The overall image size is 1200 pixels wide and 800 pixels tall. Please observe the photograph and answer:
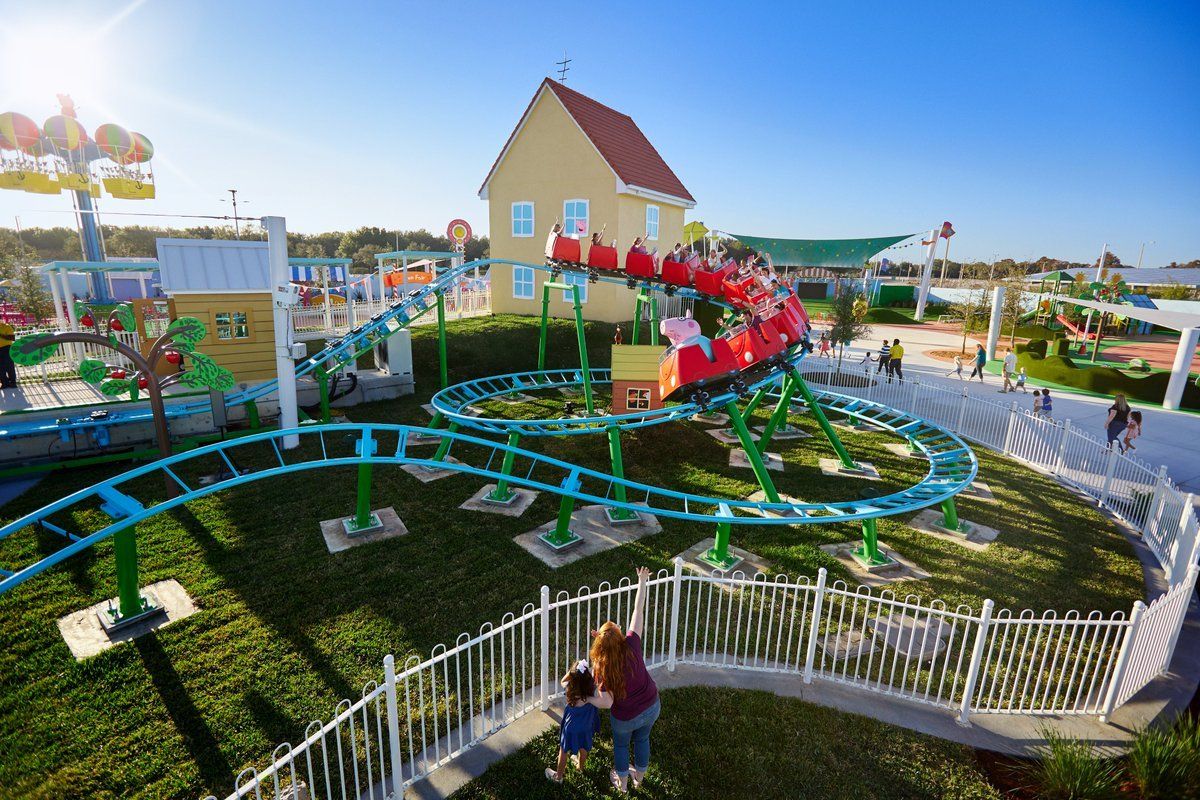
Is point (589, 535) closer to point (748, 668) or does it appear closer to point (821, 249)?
point (748, 668)

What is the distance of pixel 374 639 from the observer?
248 inches

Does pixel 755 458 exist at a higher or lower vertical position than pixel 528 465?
higher

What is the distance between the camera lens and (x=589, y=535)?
8.81 meters

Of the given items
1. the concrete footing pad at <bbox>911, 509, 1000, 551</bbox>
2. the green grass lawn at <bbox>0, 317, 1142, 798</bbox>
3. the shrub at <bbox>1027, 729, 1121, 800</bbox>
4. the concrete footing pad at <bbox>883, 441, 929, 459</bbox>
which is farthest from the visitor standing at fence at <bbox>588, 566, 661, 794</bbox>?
the concrete footing pad at <bbox>883, 441, 929, 459</bbox>

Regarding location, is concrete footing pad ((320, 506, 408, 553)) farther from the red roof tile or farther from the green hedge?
the green hedge

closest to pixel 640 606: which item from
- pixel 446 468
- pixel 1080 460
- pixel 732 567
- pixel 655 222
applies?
pixel 446 468

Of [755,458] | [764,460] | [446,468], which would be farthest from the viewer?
[764,460]

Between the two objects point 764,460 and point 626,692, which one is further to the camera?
point 764,460

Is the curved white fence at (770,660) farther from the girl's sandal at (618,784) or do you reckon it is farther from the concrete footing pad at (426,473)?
the concrete footing pad at (426,473)

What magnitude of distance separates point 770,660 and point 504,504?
17.0 feet

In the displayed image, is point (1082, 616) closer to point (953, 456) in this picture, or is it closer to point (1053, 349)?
point (953, 456)

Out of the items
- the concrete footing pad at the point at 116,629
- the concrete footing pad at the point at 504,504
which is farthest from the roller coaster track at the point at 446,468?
the concrete footing pad at the point at 116,629

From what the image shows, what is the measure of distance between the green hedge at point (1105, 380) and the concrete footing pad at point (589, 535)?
20.7 metres

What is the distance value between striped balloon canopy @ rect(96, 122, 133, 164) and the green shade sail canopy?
29839 mm
